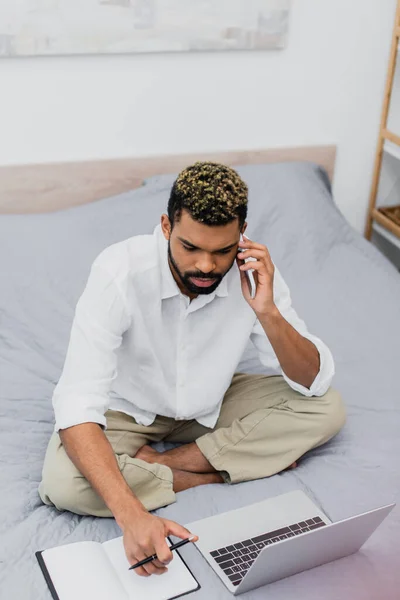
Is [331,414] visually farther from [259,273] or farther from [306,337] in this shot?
[259,273]

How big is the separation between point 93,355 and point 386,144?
1676 millimetres

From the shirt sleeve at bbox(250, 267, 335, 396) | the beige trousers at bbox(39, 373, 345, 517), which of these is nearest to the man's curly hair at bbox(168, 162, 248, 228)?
the shirt sleeve at bbox(250, 267, 335, 396)

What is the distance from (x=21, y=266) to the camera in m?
2.06

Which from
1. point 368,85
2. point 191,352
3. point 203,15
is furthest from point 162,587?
point 368,85

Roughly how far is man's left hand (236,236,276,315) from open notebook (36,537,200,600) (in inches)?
18.5

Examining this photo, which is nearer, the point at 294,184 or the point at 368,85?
the point at 294,184

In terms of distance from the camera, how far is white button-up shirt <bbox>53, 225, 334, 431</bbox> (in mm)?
1358

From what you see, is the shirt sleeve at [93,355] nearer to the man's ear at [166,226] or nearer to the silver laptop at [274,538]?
the man's ear at [166,226]

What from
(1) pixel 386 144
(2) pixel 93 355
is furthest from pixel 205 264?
(1) pixel 386 144

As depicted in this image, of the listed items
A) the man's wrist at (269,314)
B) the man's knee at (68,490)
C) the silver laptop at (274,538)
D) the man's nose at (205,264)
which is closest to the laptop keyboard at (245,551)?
the silver laptop at (274,538)

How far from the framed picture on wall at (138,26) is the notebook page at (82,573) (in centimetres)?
148

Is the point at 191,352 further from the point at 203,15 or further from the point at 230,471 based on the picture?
the point at 203,15

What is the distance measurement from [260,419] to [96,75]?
4.15 ft

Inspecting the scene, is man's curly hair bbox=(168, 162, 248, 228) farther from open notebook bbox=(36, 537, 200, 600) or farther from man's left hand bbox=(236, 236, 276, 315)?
open notebook bbox=(36, 537, 200, 600)
